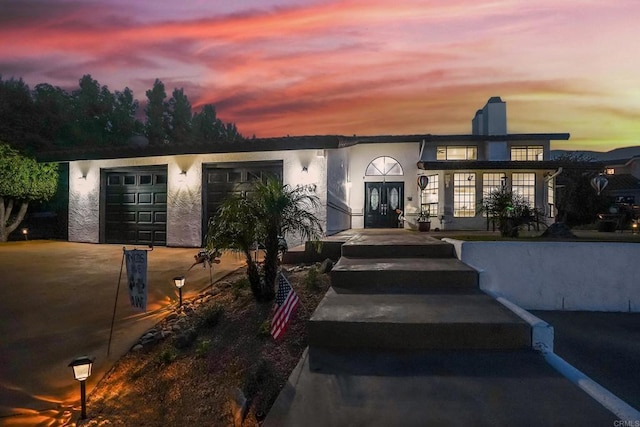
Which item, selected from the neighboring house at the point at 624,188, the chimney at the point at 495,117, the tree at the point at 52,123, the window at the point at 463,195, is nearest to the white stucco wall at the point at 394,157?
the window at the point at 463,195

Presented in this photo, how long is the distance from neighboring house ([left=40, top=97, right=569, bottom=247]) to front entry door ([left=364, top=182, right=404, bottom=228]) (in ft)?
0.14

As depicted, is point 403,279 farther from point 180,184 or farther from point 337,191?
point 180,184

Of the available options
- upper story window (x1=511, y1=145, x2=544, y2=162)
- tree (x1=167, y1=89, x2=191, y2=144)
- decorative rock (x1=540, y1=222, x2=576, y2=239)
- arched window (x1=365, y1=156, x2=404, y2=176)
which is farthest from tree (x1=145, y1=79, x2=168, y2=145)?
decorative rock (x1=540, y1=222, x2=576, y2=239)

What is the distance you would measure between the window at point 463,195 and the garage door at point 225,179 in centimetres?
781

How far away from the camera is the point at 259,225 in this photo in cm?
593

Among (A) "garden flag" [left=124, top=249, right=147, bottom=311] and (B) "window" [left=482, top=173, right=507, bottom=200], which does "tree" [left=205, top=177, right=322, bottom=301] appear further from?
(B) "window" [left=482, top=173, right=507, bottom=200]

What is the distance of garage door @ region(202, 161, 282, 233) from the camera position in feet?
41.1

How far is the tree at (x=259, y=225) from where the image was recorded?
19.1ft

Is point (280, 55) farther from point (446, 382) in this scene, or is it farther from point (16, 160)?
point (16, 160)

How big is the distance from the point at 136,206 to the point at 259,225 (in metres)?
10.0

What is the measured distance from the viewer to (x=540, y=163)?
14.7 meters

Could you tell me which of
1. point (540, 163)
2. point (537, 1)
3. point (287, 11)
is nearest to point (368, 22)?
point (287, 11)

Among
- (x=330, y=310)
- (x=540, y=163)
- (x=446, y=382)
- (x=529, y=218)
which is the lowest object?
(x=446, y=382)

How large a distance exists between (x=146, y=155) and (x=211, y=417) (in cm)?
1139
